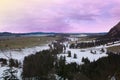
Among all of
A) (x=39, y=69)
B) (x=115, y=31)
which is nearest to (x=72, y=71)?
(x=39, y=69)

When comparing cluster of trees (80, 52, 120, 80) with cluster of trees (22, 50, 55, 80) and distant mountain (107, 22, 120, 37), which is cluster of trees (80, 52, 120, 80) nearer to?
cluster of trees (22, 50, 55, 80)

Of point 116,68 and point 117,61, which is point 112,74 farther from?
point 117,61

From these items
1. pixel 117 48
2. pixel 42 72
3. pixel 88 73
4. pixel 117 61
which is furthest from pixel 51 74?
pixel 117 48

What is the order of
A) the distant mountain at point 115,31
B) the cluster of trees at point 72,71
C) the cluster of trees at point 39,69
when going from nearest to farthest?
the cluster of trees at point 72,71, the cluster of trees at point 39,69, the distant mountain at point 115,31

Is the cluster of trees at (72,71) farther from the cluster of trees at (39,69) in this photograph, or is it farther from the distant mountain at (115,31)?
the distant mountain at (115,31)

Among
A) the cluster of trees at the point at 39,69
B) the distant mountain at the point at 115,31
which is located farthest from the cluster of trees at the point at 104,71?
the distant mountain at the point at 115,31

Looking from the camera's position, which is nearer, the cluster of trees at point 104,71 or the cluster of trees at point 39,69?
the cluster of trees at point 104,71

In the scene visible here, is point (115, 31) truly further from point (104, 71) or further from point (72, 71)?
point (72, 71)

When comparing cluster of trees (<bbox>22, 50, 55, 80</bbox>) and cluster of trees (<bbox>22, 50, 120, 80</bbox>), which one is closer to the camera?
cluster of trees (<bbox>22, 50, 120, 80</bbox>)

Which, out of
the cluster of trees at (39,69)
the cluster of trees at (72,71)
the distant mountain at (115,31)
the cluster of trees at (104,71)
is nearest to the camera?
the cluster of trees at (72,71)

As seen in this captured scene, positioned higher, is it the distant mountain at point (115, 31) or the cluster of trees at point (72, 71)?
the distant mountain at point (115, 31)

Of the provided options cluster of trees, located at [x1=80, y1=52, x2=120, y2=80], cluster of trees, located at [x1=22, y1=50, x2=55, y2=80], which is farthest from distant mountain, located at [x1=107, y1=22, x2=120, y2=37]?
cluster of trees, located at [x1=80, y1=52, x2=120, y2=80]
